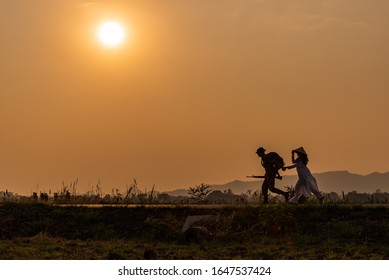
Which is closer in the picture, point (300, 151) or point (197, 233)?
point (197, 233)

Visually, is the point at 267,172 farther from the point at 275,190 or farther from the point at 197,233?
the point at 197,233

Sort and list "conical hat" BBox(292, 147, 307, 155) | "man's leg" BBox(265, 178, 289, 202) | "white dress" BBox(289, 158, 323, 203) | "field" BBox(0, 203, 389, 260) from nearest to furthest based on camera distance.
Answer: "field" BBox(0, 203, 389, 260), "white dress" BBox(289, 158, 323, 203), "conical hat" BBox(292, 147, 307, 155), "man's leg" BBox(265, 178, 289, 202)

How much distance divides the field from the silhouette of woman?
3351 millimetres

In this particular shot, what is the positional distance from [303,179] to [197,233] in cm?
684

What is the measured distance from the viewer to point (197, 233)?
25047 millimetres

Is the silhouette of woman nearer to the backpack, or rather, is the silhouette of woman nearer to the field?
the backpack

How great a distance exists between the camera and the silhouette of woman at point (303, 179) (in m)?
30.7

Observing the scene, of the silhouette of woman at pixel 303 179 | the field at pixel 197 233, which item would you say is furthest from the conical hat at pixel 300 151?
the field at pixel 197 233

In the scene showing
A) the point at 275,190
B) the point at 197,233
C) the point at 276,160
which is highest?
the point at 276,160

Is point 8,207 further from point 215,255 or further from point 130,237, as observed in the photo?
point 215,255

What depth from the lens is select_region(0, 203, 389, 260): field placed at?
22.7 meters

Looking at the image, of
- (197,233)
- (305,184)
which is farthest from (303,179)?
(197,233)

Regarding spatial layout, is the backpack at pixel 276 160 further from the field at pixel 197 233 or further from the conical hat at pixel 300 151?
the field at pixel 197 233

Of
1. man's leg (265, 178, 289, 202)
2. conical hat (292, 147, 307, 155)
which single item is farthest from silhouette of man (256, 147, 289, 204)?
conical hat (292, 147, 307, 155)
